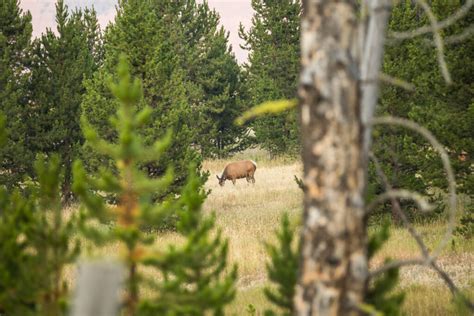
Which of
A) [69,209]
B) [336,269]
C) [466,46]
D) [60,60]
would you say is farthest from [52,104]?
[336,269]

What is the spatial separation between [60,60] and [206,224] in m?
18.9

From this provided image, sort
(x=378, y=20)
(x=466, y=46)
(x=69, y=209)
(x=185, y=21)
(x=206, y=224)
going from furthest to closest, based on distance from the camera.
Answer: (x=185, y=21), (x=69, y=209), (x=466, y=46), (x=206, y=224), (x=378, y=20)

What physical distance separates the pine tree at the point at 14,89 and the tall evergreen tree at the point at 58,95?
43cm

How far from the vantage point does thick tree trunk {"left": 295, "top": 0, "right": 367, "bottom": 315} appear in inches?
123

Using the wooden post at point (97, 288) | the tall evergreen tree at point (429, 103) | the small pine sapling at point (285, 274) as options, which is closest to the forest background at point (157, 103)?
the tall evergreen tree at point (429, 103)

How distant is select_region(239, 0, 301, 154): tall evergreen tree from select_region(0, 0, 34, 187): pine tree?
650 inches

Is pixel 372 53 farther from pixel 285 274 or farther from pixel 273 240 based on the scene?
pixel 273 240

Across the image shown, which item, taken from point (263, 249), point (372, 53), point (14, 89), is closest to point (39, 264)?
point (372, 53)

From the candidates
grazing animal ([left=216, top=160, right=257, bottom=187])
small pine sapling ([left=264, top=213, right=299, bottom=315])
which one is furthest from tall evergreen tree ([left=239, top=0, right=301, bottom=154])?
small pine sapling ([left=264, top=213, right=299, bottom=315])

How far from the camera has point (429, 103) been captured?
14805 mm

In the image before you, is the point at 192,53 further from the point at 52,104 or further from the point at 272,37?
the point at 52,104

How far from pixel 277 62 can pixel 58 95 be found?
17.1 meters

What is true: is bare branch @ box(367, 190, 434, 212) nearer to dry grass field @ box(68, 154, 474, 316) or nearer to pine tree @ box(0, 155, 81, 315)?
dry grass field @ box(68, 154, 474, 316)

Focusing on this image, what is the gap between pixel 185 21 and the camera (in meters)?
38.2
